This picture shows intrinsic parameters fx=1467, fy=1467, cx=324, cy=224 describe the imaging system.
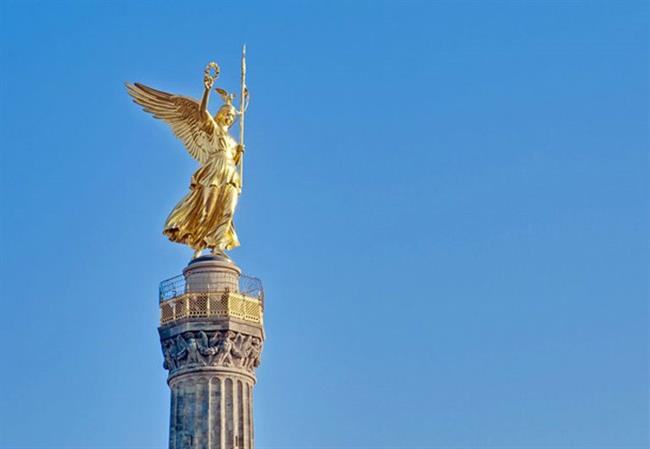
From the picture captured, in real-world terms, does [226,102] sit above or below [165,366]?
above

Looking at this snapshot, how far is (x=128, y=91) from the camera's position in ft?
193

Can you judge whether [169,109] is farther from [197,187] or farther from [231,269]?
[231,269]

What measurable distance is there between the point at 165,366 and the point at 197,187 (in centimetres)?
710

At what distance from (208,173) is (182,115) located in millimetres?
3136

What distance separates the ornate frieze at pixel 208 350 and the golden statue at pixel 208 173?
3846mm

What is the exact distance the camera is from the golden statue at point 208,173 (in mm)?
55781

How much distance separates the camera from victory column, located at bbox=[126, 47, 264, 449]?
2051 inches

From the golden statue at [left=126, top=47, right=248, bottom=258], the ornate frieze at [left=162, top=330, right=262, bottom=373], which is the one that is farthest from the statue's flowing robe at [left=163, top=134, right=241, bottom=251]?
the ornate frieze at [left=162, top=330, right=262, bottom=373]

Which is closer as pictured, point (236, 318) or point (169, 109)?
point (236, 318)

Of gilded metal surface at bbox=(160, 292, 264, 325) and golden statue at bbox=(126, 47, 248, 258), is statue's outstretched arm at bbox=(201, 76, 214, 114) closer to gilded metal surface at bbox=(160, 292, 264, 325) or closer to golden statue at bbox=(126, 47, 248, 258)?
golden statue at bbox=(126, 47, 248, 258)

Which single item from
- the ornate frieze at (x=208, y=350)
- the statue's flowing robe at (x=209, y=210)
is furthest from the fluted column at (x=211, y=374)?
the statue's flowing robe at (x=209, y=210)

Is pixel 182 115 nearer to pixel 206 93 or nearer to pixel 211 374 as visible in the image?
pixel 206 93

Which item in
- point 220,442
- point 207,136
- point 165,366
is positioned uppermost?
point 207,136

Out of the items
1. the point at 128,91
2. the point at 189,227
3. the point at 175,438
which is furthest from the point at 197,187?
the point at 175,438
